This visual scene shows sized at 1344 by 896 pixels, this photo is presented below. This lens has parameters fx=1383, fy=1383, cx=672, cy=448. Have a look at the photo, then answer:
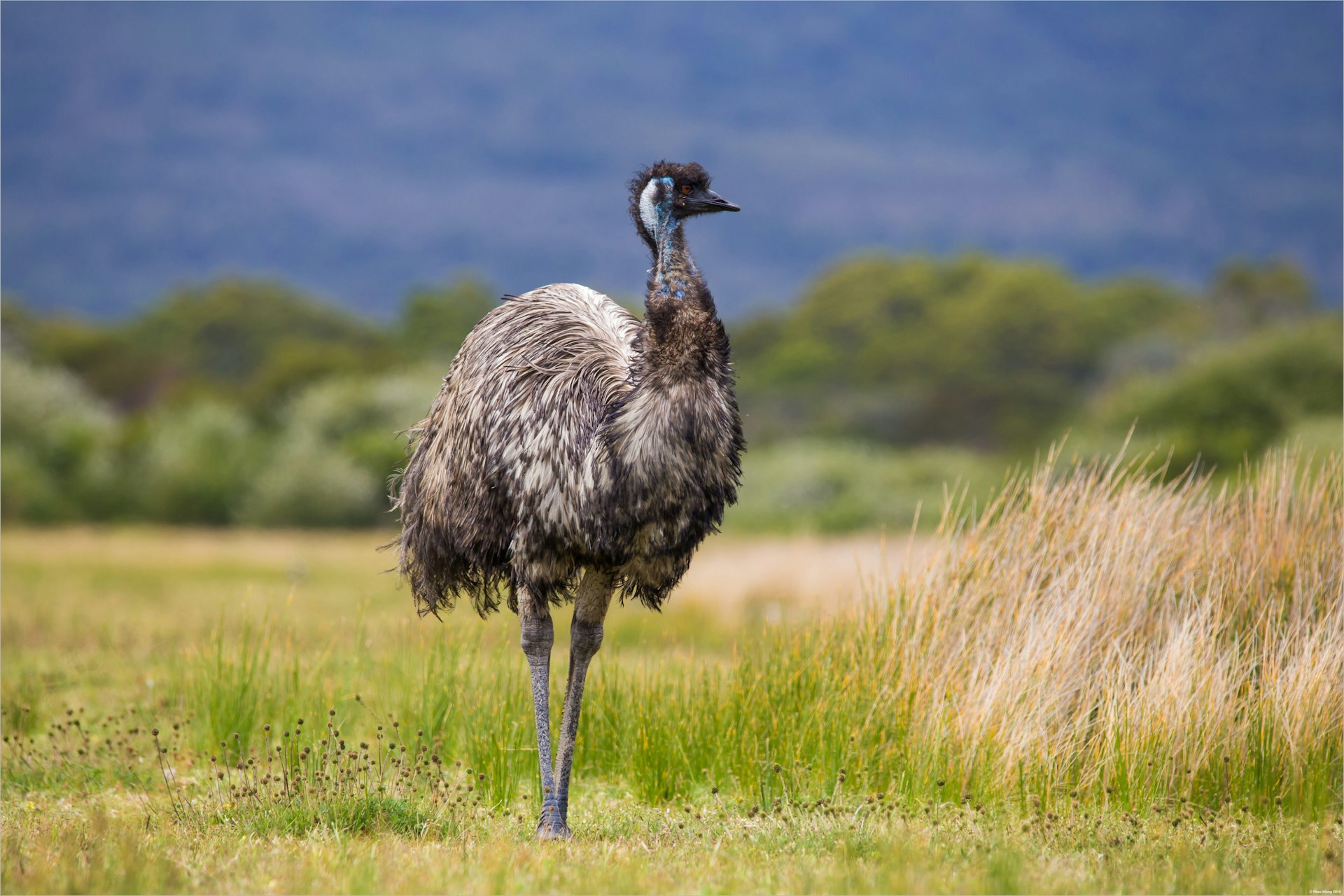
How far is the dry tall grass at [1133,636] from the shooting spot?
26.9 feet

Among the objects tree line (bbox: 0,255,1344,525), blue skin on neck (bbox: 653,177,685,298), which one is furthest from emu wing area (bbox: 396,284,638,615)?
tree line (bbox: 0,255,1344,525)

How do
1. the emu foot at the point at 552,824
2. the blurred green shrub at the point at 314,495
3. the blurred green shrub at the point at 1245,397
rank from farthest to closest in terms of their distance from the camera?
the blurred green shrub at the point at 314,495 < the blurred green shrub at the point at 1245,397 < the emu foot at the point at 552,824

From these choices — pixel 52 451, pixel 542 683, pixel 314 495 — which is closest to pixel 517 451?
pixel 542 683

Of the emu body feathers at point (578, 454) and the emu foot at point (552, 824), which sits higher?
the emu body feathers at point (578, 454)

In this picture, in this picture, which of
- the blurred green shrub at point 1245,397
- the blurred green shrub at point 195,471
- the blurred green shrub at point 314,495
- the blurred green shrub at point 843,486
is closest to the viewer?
the blurred green shrub at point 1245,397

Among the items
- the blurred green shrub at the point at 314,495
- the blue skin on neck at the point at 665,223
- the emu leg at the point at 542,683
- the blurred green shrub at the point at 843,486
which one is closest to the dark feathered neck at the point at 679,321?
the blue skin on neck at the point at 665,223

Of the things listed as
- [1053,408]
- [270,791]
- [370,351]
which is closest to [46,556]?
[270,791]

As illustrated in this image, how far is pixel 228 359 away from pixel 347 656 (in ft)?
238

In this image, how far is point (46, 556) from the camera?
3003 centimetres

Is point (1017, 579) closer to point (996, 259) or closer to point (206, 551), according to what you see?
point (206, 551)

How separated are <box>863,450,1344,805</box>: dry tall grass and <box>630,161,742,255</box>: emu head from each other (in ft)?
10.6

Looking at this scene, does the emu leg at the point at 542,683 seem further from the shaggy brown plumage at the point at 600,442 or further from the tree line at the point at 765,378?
the tree line at the point at 765,378

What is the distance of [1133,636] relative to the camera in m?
8.84

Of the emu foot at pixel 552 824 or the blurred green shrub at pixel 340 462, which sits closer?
the emu foot at pixel 552 824
